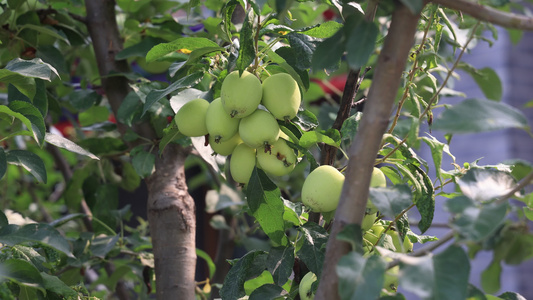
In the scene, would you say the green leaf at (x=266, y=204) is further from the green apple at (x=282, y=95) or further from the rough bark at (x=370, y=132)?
the rough bark at (x=370, y=132)

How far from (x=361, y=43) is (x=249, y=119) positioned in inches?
8.1

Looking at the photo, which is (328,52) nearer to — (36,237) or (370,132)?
(370,132)

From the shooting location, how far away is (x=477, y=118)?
0.46m

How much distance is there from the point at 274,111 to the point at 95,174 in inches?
26.3

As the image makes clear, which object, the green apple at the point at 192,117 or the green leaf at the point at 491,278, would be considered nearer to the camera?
the green leaf at the point at 491,278

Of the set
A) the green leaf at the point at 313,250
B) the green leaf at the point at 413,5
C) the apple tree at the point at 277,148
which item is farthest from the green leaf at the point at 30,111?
the green leaf at the point at 413,5

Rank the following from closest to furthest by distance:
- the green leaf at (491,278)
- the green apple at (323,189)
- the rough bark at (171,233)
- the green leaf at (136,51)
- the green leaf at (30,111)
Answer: the green leaf at (491,278) < the green apple at (323,189) < the green leaf at (30,111) < the rough bark at (171,233) < the green leaf at (136,51)

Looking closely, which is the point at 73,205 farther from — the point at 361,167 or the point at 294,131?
the point at 361,167

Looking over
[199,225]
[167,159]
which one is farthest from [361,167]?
[199,225]

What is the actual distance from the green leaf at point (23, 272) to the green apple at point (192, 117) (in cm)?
23

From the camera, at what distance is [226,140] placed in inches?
28.6

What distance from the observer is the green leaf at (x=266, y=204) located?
718mm

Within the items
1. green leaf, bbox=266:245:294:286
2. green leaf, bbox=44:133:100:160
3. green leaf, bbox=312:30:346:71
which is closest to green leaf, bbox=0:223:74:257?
green leaf, bbox=44:133:100:160

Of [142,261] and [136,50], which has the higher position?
[136,50]
